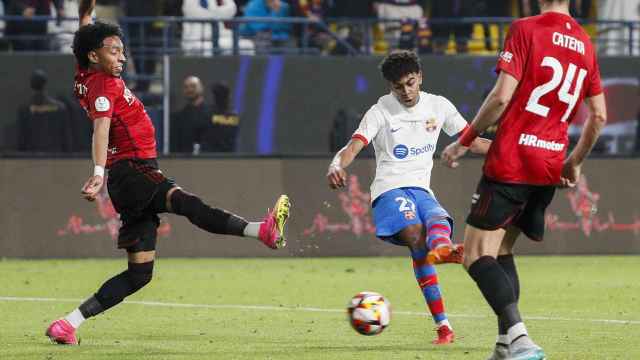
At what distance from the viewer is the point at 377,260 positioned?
1764cm

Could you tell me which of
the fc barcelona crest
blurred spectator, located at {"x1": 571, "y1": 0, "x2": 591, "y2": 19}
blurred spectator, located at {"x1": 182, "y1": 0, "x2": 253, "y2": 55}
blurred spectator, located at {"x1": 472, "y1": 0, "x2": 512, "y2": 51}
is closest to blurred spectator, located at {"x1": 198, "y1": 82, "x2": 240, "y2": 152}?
blurred spectator, located at {"x1": 182, "y1": 0, "x2": 253, "y2": 55}

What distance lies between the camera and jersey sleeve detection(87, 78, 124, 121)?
9000mm

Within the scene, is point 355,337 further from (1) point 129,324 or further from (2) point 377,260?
(2) point 377,260

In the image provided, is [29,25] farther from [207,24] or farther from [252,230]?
[252,230]

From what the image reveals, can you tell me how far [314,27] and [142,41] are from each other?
102 inches

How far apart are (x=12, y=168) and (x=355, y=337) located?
30.0 ft

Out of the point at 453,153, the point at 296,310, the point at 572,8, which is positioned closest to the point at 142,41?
the point at 572,8

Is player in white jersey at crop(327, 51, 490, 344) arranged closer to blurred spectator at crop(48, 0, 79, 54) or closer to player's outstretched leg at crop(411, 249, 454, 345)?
player's outstretched leg at crop(411, 249, 454, 345)

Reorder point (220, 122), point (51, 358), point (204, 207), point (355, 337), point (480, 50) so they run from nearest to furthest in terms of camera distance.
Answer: point (51, 358), point (204, 207), point (355, 337), point (220, 122), point (480, 50)

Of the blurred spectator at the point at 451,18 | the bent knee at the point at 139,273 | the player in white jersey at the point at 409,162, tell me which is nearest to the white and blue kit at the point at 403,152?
the player in white jersey at the point at 409,162

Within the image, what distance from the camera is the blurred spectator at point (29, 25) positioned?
20156mm

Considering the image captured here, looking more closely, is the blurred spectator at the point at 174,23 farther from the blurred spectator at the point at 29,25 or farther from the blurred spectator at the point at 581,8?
the blurred spectator at the point at 581,8

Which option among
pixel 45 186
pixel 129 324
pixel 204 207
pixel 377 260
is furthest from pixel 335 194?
pixel 204 207

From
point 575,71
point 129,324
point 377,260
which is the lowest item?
point 377,260
